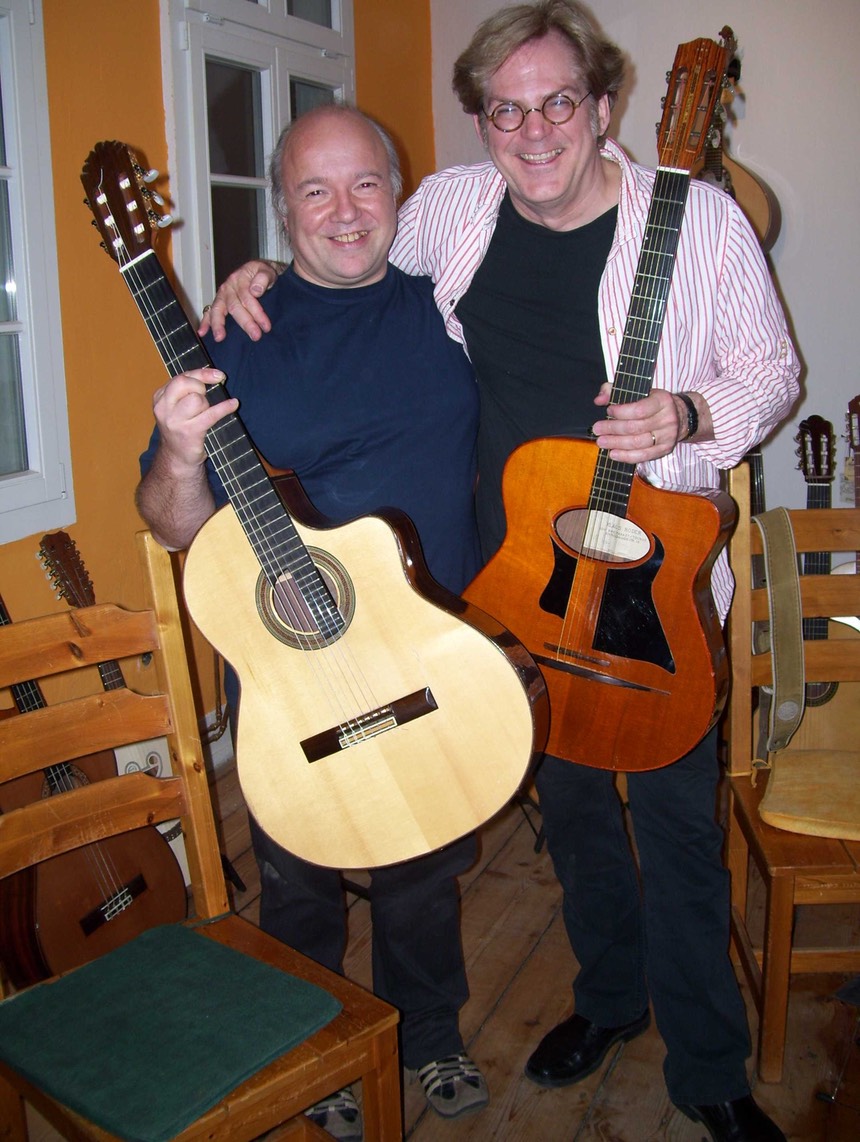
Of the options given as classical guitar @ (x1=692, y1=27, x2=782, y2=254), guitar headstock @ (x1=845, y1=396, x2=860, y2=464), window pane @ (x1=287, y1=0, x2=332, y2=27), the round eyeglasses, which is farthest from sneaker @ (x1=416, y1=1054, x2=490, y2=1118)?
window pane @ (x1=287, y1=0, x2=332, y2=27)

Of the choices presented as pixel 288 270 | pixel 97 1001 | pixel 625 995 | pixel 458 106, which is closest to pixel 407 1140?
pixel 625 995

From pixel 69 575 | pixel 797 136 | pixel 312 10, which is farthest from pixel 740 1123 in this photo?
pixel 312 10

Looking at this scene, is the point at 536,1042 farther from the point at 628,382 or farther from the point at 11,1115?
the point at 628,382

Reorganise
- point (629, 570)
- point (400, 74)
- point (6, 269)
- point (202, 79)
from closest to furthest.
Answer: point (629, 570)
point (6, 269)
point (202, 79)
point (400, 74)

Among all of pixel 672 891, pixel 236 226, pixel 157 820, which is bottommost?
pixel 672 891

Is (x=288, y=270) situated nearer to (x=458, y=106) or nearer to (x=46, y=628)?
(x=46, y=628)

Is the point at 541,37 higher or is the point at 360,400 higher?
the point at 541,37

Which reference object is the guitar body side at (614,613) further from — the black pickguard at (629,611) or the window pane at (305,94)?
the window pane at (305,94)

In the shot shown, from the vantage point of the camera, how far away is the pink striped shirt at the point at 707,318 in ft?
4.66

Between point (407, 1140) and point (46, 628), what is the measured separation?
3.70 ft

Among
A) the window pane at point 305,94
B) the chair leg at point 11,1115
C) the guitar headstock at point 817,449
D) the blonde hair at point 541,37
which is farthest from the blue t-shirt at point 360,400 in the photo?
the window pane at point 305,94

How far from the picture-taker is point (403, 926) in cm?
171

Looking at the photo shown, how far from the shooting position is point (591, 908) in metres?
1.78

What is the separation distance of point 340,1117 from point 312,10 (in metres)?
3.49
